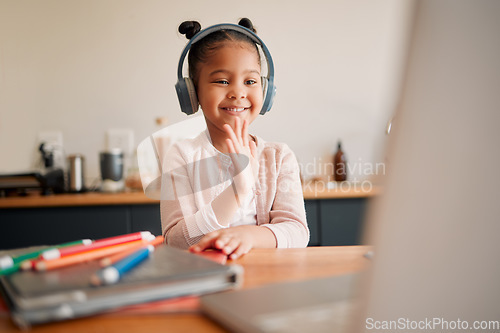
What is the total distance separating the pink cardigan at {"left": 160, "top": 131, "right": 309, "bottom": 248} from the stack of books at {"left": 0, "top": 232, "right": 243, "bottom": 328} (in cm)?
51

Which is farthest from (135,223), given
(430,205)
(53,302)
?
(430,205)

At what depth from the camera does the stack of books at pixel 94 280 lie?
331 mm

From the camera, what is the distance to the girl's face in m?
1.16

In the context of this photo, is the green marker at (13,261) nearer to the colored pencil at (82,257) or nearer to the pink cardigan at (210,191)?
the colored pencil at (82,257)

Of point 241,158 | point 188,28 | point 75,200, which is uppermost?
point 188,28

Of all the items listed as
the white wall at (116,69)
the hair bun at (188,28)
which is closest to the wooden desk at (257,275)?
the hair bun at (188,28)

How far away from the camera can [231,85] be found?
3.79 feet

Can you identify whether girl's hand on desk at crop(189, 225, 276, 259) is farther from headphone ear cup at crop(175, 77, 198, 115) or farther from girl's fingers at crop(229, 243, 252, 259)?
headphone ear cup at crop(175, 77, 198, 115)

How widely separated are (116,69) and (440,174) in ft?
7.57

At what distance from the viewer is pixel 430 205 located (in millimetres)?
237

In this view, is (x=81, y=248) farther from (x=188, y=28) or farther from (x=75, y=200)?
(x=75, y=200)

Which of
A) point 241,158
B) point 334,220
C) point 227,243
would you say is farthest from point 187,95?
point 334,220

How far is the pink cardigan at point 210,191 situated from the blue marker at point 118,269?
1.67ft

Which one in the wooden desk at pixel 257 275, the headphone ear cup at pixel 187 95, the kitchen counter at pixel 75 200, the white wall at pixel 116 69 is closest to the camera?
the wooden desk at pixel 257 275
